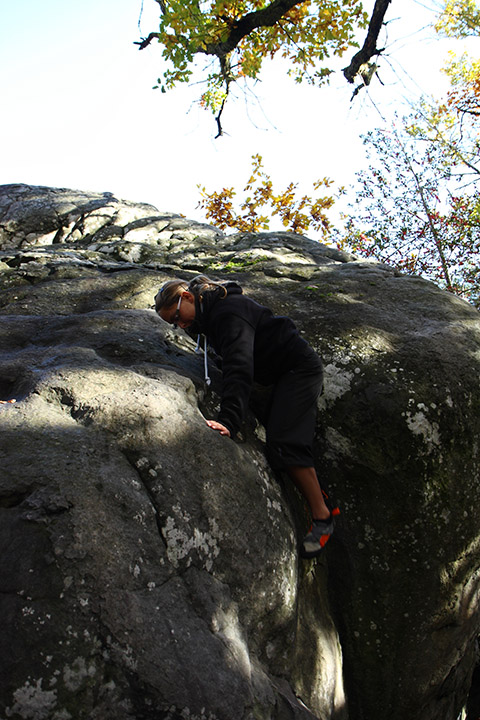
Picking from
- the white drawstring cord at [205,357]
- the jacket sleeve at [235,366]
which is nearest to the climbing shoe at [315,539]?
the jacket sleeve at [235,366]

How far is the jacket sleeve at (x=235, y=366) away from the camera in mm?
3312

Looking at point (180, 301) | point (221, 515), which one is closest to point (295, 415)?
point (221, 515)

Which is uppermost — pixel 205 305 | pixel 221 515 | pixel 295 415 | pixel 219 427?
pixel 205 305

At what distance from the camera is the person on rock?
11.2ft

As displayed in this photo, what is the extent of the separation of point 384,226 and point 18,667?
2171 centimetres

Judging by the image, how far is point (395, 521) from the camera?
3773 millimetres

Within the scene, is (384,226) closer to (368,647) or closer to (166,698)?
(368,647)

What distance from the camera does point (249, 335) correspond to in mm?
3654

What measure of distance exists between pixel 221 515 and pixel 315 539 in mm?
940

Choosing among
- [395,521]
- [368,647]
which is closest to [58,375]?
[395,521]

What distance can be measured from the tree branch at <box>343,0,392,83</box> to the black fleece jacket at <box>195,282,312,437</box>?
6.65m

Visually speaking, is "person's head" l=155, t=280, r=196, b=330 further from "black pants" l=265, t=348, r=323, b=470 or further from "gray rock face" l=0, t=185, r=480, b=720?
"black pants" l=265, t=348, r=323, b=470

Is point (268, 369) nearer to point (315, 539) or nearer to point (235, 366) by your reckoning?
point (235, 366)

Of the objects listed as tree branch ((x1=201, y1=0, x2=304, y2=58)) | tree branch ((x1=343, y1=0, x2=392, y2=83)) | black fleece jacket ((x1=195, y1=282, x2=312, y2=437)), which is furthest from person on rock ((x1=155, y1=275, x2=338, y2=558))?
tree branch ((x1=343, y1=0, x2=392, y2=83))
